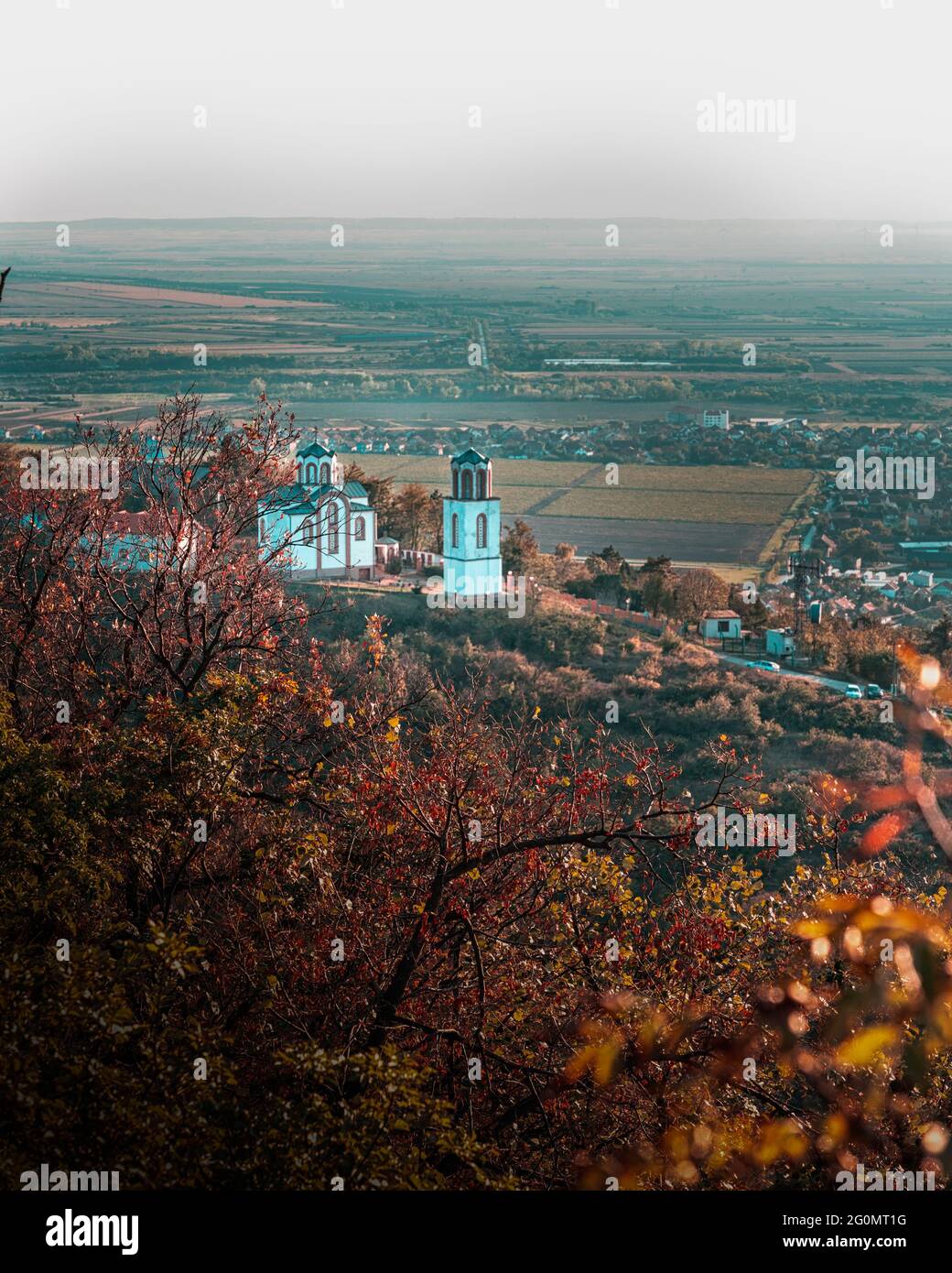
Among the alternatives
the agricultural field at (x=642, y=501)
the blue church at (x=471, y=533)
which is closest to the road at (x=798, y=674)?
the blue church at (x=471, y=533)

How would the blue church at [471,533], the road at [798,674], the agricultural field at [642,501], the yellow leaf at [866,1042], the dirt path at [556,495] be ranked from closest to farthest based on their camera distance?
the yellow leaf at [866,1042]
the road at [798,674]
the blue church at [471,533]
the agricultural field at [642,501]
the dirt path at [556,495]

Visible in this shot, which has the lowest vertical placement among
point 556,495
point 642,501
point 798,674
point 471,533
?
point 798,674

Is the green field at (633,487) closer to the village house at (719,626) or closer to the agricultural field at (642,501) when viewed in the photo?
the agricultural field at (642,501)

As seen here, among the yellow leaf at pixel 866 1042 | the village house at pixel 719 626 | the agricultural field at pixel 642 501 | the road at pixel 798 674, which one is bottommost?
the road at pixel 798 674

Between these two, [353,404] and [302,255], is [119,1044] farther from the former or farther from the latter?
[302,255]

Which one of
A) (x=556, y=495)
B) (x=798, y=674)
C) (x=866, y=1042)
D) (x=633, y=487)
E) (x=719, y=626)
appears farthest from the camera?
(x=633, y=487)

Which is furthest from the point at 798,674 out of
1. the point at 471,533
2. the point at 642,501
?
the point at 642,501

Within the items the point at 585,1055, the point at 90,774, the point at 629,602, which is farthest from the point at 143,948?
the point at 629,602

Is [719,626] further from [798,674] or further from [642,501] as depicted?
[642,501]
